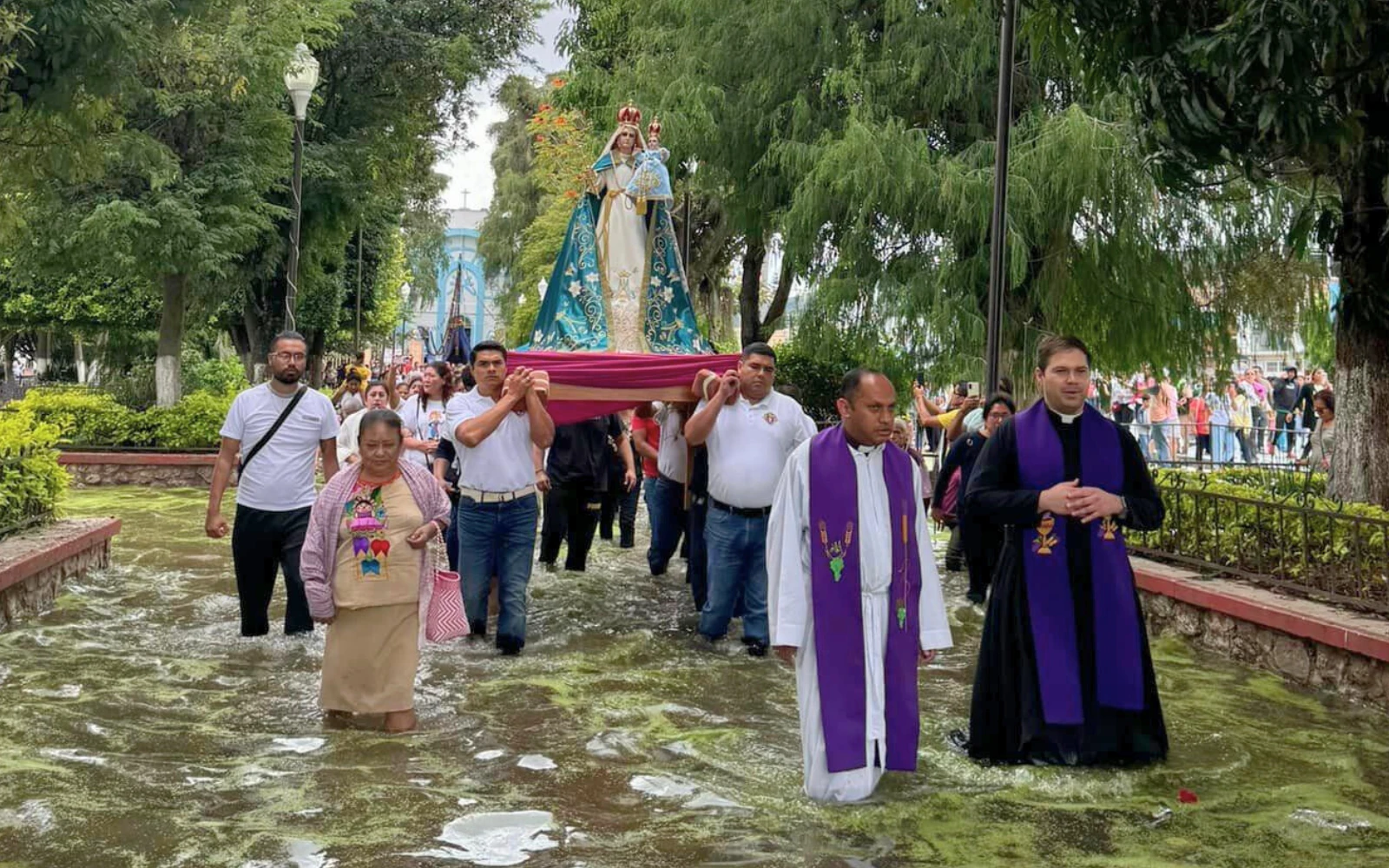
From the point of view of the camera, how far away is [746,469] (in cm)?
923

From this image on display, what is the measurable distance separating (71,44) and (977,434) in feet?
23.1

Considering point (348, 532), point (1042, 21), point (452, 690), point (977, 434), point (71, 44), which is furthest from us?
point (977, 434)

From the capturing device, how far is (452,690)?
8211 millimetres

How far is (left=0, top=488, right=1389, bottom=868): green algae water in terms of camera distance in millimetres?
5473

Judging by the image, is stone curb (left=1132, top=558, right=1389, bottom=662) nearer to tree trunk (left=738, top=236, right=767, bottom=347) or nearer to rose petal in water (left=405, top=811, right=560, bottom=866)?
rose petal in water (left=405, top=811, right=560, bottom=866)

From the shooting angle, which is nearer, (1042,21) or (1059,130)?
(1042,21)

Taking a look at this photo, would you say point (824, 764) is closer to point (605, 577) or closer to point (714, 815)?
point (714, 815)

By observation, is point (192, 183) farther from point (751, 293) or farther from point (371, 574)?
point (371, 574)

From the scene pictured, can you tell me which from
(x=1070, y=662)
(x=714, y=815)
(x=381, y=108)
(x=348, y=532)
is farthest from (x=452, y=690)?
(x=381, y=108)

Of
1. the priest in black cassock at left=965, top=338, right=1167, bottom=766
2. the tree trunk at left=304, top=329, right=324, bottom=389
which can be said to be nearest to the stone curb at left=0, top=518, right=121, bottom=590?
the priest in black cassock at left=965, top=338, right=1167, bottom=766

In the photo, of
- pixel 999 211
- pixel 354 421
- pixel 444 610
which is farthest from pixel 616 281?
pixel 444 610

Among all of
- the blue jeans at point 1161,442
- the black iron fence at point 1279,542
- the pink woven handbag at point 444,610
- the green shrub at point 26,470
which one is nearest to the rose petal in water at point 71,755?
the pink woven handbag at point 444,610

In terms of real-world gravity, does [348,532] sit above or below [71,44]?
below

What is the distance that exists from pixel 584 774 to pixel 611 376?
3941 millimetres
